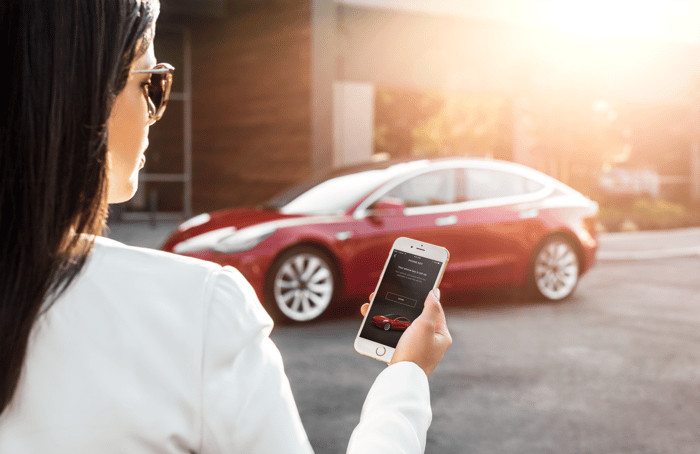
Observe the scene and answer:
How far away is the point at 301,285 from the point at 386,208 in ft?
3.83

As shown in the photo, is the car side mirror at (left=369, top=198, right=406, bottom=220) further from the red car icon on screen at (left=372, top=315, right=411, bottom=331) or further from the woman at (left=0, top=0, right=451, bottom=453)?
the woman at (left=0, top=0, right=451, bottom=453)

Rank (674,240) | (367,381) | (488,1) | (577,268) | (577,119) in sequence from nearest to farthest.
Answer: (367,381), (577,268), (674,240), (488,1), (577,119)

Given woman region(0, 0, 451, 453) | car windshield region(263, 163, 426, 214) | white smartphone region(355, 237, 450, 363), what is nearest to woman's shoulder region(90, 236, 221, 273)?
woman region(0, 0, 451, 453)

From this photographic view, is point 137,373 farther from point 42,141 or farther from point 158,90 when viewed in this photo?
point 158,90

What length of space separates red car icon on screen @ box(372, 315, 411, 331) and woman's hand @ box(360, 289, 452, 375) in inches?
23.7

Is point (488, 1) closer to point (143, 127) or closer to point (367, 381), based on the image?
point (367, 381)

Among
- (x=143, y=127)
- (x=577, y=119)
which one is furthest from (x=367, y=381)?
(x=577, y=119)

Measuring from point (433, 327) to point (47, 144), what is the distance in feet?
2.58

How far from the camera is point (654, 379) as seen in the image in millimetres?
5238

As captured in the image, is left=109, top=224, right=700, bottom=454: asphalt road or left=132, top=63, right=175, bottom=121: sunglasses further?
left=109, top=224, right=700, bottom=454: asphalt road

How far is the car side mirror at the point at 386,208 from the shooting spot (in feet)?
24.0

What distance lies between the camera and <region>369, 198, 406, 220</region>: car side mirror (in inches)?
288

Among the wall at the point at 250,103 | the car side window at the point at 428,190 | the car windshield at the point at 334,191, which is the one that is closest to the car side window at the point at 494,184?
the car side window at the point at 428,190

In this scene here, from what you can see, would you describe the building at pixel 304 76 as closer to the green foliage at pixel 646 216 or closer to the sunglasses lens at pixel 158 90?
the green foliage at pixel 646 216
